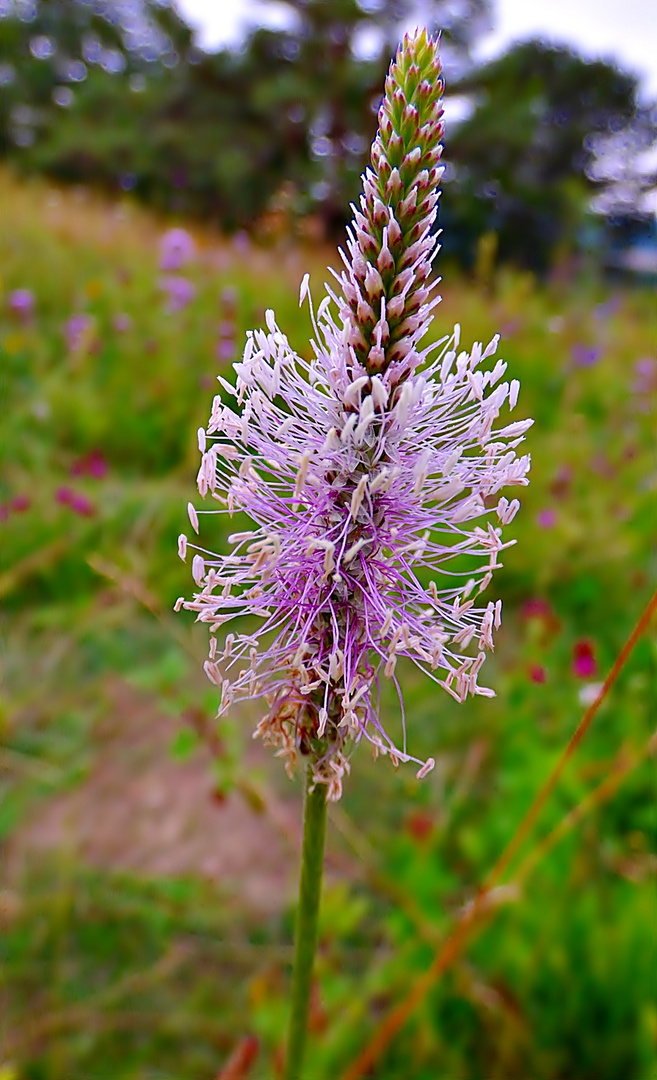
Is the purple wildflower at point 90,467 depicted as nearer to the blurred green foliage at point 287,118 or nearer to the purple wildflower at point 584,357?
the purple wildflower at point 584,357

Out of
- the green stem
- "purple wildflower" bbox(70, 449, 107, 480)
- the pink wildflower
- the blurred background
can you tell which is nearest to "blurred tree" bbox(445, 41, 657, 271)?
the blurred background

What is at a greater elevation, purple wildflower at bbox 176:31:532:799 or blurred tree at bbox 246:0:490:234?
blurred tree at bbox 246:0:490:234

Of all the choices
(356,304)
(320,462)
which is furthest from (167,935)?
(356,304)

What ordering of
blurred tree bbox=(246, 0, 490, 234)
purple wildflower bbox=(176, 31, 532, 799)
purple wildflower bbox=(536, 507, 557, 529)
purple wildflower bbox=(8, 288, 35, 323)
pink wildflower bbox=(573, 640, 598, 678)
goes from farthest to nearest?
blurred tree bbox=(246, 0, 490, 234)
purple wildflower bbox=(8, 288, 35, 323)
purple wildflower bbox=(536, 507, 557, 529)
pink wildflower bbox=(573, 640, 598, 678)
purple wildflower bbox=(176, 31, 532, 799)

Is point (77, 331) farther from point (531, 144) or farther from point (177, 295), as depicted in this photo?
point (531, 144)

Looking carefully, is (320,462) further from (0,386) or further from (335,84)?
(335,84)

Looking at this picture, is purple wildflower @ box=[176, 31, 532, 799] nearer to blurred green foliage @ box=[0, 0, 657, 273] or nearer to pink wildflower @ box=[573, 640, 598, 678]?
pink wildflower @ box=[573, 640, 598, 678]

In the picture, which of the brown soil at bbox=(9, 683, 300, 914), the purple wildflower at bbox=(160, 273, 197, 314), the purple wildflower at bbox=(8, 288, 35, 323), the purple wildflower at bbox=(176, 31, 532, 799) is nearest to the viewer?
the purple wildflower at bbox=(176, 31, 532, 799)
